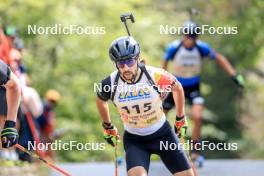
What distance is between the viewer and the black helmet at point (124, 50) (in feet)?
23.7

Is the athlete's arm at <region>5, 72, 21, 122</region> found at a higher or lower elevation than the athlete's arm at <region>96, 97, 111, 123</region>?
higher

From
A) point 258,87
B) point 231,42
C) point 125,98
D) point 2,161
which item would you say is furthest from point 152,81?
point 258,87

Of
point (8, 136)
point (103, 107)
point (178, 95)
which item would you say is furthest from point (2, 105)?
point (178, 95)

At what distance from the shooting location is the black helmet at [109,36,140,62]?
7.22 m

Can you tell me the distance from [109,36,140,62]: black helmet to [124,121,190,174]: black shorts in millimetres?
906

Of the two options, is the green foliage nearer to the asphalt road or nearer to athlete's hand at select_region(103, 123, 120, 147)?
the asphalt road

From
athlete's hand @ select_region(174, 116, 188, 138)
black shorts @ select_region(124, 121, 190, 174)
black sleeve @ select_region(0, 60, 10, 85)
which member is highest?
black sleeve @ select_region(0, 60, 10, 85)

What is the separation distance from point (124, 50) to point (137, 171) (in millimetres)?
1102

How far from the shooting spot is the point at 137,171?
24.0 ft

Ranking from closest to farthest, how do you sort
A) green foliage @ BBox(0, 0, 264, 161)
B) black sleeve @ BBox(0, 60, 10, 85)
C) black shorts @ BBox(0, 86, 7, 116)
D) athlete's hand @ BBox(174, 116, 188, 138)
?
black sleeve @ BBox(0, 60, 10, 85), athlete's hand @ BBox(174, 116, 188, 138), black shorts @ BBox(0, 86, 7, 116), green foliage @ BBox(0, 0, 264, 161)

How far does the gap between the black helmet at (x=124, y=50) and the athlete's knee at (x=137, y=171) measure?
1005 millimetres

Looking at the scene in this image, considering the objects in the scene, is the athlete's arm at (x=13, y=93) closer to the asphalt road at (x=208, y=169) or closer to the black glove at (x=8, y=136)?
the black glove at (x=8, y=136)

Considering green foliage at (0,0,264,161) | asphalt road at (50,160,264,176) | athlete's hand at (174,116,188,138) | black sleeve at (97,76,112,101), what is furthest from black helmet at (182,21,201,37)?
green foliage at (0,0,264,161)

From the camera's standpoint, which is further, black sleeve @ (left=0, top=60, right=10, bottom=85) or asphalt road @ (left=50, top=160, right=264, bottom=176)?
asphalt road @ (left=50, top=160, right=264, bottom=176)
